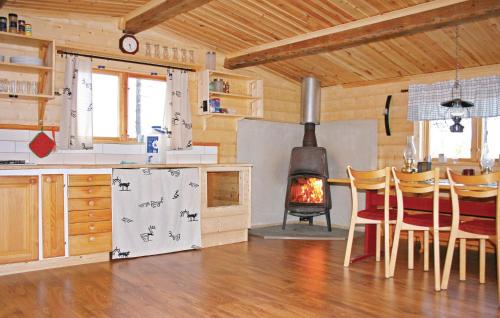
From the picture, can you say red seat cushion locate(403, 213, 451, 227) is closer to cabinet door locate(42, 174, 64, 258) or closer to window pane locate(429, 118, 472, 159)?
window pane locate(429, 118, 472, 159)

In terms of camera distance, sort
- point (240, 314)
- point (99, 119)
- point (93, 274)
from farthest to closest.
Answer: point (99, 119)
point (93, 274)
point (240, 314)

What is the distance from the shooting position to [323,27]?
15.7ft

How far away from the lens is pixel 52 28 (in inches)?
181

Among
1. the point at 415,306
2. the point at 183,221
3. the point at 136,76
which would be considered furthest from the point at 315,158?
the point at 415,306

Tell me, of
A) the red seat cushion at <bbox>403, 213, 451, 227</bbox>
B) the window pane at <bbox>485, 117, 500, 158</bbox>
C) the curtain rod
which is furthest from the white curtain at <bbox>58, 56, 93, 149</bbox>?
the window pane at <bbox>485, 117, 500, 158</bbox>

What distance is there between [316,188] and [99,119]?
2.66 m

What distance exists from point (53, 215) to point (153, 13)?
200cm

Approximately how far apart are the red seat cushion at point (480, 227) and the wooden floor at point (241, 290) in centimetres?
45

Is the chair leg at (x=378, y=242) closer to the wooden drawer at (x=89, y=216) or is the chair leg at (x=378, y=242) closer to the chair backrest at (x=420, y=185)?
the chair backrest at (x=420, y=185)

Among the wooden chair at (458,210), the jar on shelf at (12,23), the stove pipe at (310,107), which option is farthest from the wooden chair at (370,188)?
the jar on shelf at (12,23)

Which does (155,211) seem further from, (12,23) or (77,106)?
→ (12,23)

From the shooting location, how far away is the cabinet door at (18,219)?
3.79 meters

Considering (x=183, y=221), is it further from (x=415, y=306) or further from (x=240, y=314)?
(x=415, y=306)

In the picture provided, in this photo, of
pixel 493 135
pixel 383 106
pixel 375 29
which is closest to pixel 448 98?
pixel 493 135
